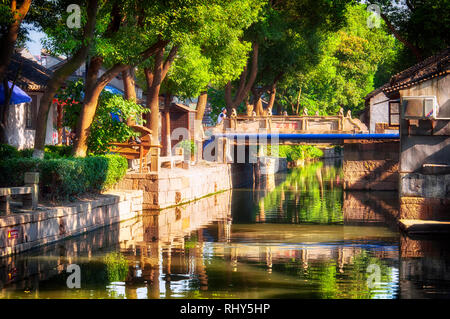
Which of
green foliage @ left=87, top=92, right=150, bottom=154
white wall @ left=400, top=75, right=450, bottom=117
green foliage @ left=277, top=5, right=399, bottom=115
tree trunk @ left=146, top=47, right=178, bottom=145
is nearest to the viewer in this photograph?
white wall @ left=400, top=75, right=450, bottom=117

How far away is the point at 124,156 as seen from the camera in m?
26.2

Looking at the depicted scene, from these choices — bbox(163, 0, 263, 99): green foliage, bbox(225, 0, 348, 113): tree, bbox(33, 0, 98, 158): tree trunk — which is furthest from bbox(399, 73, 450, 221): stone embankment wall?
bbox(225, 0, 348, 113): tree

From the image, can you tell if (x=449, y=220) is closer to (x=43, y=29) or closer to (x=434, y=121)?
(x=434, y=121)

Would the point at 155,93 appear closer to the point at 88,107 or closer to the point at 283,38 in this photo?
the point at 88,107

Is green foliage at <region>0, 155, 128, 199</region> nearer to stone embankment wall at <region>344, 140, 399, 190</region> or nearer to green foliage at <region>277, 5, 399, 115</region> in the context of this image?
stone embankment wall at <region>344, 140, 399, 190</region>

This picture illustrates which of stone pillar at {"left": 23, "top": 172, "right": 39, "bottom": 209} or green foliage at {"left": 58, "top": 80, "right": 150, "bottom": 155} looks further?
green foliage at {"left": 58, "top": 80, "right": 150, "bottom": 155}

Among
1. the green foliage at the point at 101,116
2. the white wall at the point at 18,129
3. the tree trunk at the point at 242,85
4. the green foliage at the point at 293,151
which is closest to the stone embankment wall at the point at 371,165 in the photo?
the tree trunk at the point at 242,85

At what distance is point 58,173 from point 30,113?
41.2 ft

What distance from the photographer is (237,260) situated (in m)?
15.9

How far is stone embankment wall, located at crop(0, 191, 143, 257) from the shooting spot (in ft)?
50.3

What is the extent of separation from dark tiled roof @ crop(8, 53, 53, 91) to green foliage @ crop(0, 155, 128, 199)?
7.65 meters

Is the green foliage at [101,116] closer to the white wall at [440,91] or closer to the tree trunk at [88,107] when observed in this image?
the tree trunk at [88,107]

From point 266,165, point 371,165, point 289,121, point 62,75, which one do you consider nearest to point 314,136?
point 289,121

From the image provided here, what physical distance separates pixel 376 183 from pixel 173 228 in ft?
71.8
